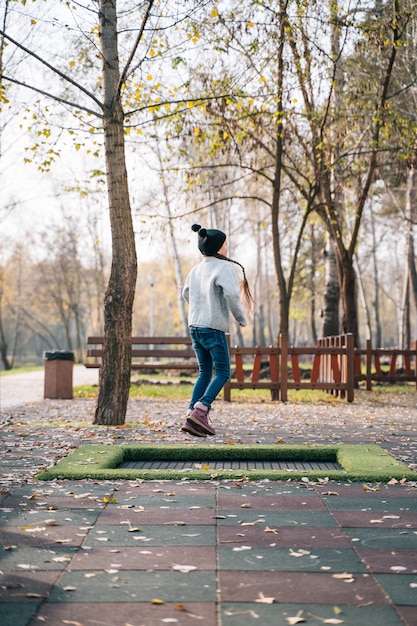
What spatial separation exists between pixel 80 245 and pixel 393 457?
4251 centimetres

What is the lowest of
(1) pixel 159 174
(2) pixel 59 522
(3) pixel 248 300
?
(2) pixel 59 522

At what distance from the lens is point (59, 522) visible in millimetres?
4336

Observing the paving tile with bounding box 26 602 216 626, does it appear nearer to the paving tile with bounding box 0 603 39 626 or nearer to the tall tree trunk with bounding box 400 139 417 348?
the paving tile with bounding box 0 603 39 626

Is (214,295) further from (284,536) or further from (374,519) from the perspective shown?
(284,536)

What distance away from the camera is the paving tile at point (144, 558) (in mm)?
3473

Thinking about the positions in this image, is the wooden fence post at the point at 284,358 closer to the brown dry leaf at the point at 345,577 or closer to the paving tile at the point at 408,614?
the brown dry leaf at the point at 345,577

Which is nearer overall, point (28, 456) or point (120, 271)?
point (28, 456)

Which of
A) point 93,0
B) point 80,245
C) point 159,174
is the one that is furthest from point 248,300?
point 80,245

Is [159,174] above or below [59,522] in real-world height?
above

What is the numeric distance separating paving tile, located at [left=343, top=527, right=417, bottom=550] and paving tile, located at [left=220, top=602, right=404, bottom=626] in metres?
0.91

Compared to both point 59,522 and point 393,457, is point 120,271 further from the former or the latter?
point 59,522

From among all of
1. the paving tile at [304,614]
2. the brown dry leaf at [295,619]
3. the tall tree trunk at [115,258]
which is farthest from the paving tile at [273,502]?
the tall tree trunk at [115,258]

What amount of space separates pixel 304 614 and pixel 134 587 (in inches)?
28.6

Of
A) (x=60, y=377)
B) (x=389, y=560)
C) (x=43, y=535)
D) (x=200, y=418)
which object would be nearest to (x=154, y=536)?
(x=43, y=535)
